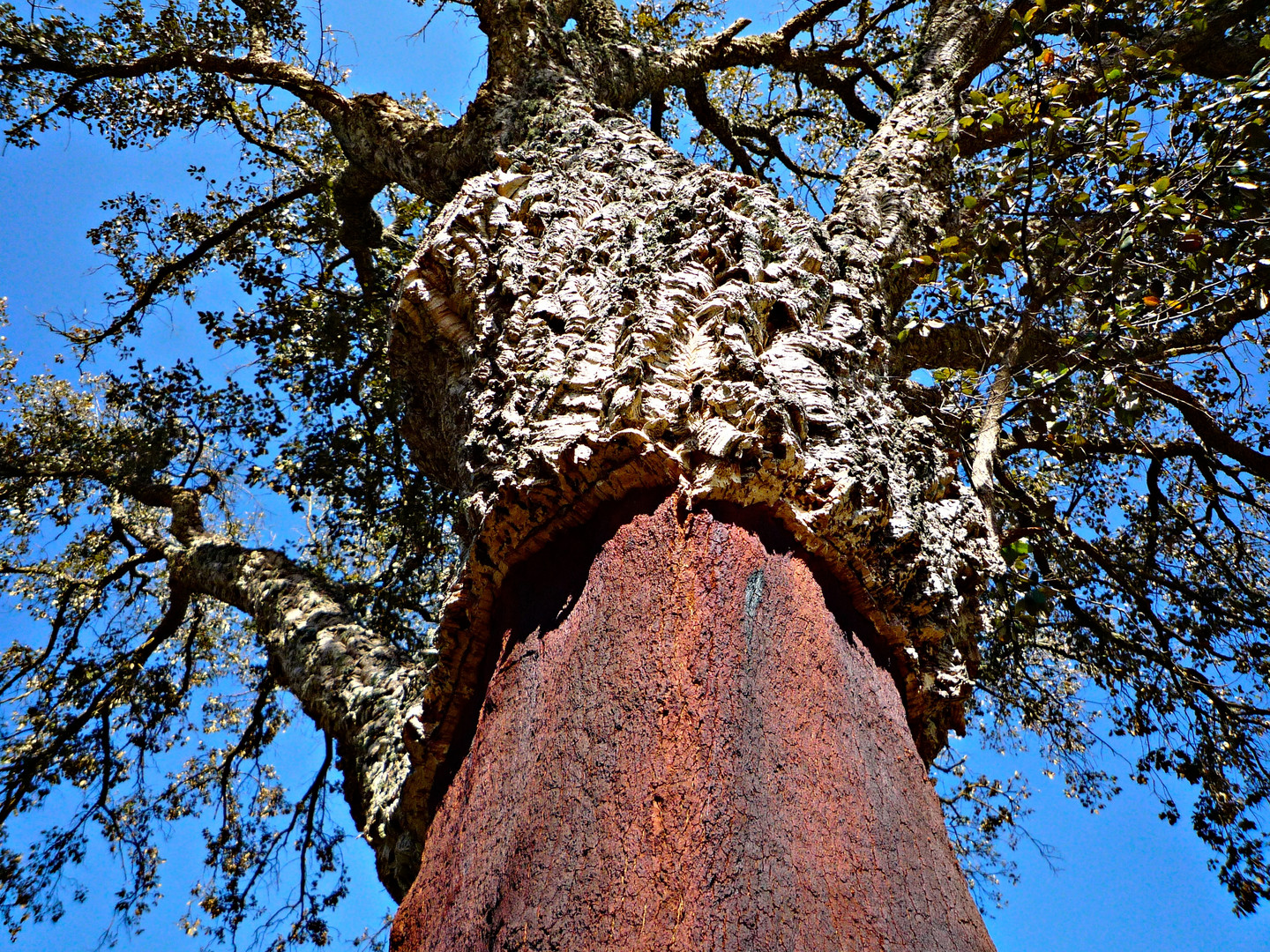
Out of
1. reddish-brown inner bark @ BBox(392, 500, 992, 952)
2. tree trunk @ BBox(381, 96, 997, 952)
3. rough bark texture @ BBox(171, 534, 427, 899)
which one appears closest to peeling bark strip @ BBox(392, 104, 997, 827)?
tree trunk @ BBox(381, 96, 997, 952)

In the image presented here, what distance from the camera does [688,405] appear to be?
6.57ft

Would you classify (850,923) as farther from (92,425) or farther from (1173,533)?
(92,425)

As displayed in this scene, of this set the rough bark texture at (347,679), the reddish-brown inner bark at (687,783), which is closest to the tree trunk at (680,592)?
the reddish-brown inner bark at (687,783)

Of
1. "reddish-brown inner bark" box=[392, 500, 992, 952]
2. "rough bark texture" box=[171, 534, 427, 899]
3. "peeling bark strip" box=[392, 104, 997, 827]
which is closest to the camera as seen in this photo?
"reddish-brown inner bark" box=[392, 500, 992, 952]

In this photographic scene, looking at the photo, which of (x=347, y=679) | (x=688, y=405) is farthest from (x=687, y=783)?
(x=347, y=679)

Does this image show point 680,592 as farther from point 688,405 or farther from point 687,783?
point 688,405

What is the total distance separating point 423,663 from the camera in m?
2.80

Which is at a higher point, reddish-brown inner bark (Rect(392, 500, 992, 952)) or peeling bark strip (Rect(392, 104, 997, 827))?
peeling bark strip (Rect(392, 104, 997, 827))

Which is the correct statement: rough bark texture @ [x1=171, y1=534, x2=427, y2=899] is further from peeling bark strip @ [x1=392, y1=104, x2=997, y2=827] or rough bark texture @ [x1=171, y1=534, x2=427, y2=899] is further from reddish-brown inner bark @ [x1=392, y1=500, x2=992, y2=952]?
reddish-brown inner bark @ [x1=392, y1=500, x2=992, y2=952]

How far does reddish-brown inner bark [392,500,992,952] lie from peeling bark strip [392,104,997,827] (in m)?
0.17

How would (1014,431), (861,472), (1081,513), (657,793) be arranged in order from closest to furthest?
(657,793), (861,472), (1014,431), (1081,513)

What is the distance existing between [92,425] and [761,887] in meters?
8.19

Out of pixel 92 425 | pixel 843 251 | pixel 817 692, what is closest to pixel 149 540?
pixel 92 425

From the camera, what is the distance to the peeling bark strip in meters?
1.97
